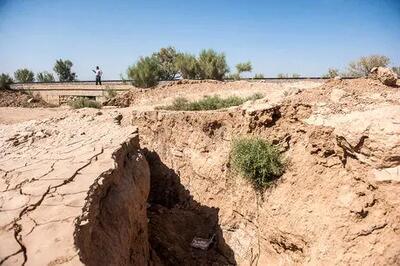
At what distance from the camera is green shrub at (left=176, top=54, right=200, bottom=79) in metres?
17.9

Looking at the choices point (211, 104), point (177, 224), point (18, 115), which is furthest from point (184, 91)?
point (177, 224)

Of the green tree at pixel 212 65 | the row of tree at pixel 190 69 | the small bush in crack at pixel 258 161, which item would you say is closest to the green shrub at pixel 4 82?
the row of tree at pixel 190 69

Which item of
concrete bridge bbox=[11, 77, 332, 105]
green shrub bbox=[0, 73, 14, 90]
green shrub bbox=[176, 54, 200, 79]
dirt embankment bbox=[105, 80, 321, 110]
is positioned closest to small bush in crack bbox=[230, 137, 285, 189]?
dirt embankment bbox=[105, 80, 321, 110]

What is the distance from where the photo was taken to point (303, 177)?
5316 mm

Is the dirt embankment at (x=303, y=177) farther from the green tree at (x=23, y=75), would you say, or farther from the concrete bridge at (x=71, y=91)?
the green tree at (x=23, y=75)

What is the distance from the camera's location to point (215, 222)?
252 inches

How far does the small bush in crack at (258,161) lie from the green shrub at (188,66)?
40.7ft

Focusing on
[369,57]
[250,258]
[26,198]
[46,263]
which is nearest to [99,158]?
[26,198]

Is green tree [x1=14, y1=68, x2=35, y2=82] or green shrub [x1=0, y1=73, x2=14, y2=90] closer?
green shrub [x1=0, y1=73, x2=14, y2=90]

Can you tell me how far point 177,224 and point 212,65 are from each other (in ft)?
39.3

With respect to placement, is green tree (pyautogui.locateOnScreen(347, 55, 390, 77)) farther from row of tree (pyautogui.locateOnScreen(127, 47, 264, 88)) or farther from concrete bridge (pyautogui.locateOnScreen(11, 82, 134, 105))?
concrete bridge (pyautogui.locateOnScreen(11, 82, 134, 105))

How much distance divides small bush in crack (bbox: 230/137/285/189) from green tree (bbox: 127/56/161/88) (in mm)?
11368

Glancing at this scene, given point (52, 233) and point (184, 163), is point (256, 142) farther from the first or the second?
point (52, 233)

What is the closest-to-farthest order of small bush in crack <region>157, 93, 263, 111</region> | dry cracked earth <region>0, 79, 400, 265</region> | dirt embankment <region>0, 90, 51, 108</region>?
dry cracked earth <region>0, 79, 400, 265</region>, small bush in crack <region>157, 93, 263, 111</region>, dirt embankment <region>0, 90, 51, 108</region>
